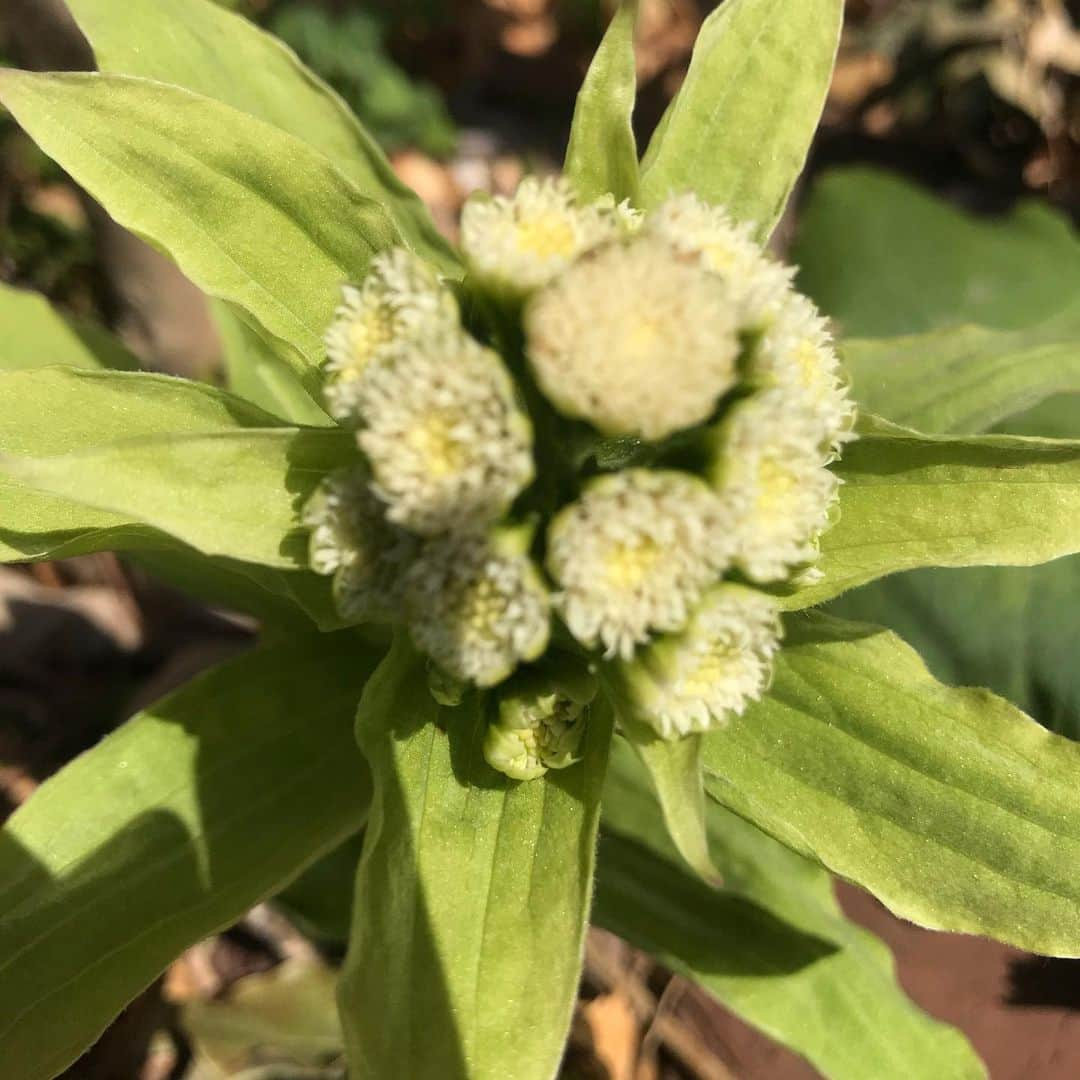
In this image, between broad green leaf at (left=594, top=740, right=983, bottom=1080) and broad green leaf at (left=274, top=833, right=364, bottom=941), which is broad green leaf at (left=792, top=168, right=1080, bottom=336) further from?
broad green leaf at (left=274, top=833, right=364, bottom=941)

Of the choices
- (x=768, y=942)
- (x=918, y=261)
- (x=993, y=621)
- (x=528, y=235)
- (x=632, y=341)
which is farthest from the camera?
(x=918, y=261)

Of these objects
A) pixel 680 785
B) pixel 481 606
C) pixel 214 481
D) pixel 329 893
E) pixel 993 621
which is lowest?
pixel 329 893

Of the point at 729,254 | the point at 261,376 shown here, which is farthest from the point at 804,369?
the point at 261,376

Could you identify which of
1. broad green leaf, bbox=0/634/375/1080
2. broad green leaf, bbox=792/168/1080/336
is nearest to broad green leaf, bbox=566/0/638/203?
broad green leaf, bbox=0/634/375/1080

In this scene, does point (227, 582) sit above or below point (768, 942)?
above

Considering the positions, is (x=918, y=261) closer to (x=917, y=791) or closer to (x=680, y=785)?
(x=917, y=791)

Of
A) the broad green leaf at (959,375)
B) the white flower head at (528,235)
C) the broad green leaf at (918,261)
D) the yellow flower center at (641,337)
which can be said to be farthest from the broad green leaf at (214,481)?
the broad green leaf at (918,261)
